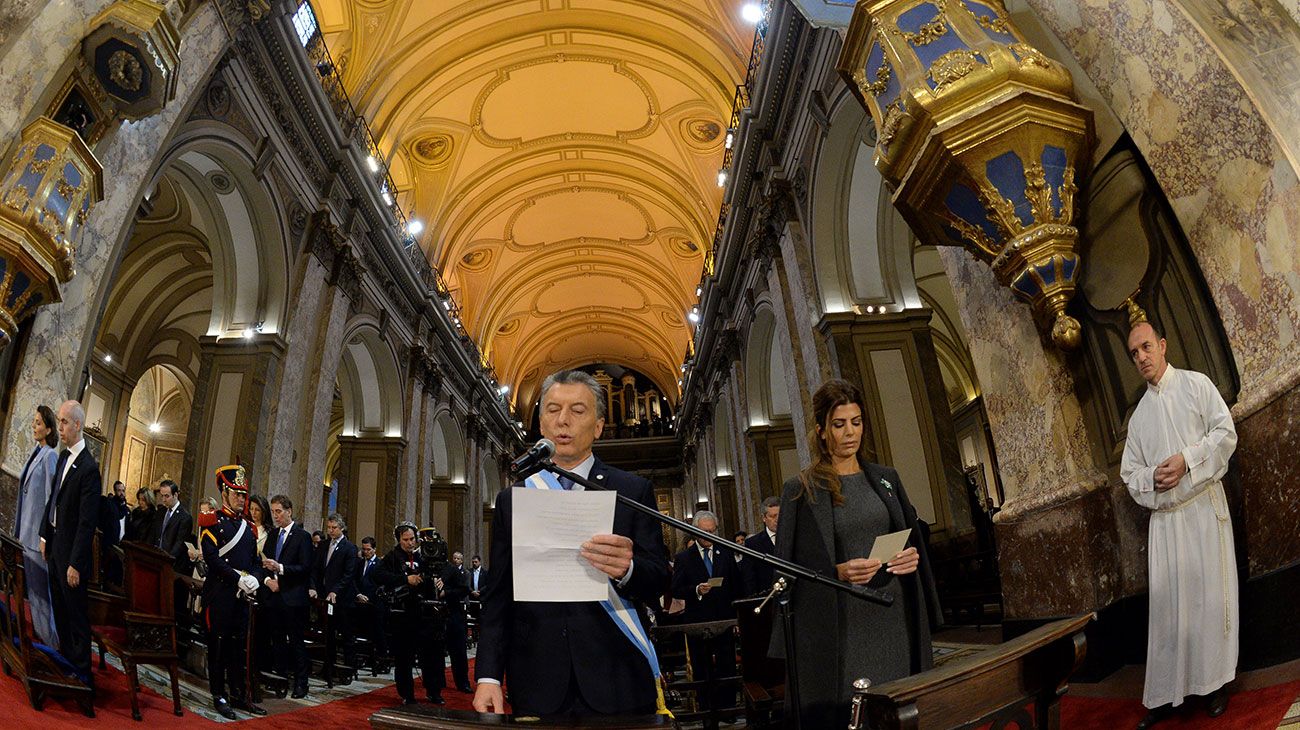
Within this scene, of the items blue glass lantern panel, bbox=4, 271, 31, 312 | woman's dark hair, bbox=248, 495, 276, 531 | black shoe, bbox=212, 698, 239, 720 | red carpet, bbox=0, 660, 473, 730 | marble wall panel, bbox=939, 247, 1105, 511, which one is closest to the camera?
red carpet, bbox=0, 660, 473, 730

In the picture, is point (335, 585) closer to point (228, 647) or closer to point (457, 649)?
point (457, 649)

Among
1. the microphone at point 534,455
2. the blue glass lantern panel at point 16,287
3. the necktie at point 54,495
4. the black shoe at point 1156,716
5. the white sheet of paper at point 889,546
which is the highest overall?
the blue glass lantern panel at point 16,287

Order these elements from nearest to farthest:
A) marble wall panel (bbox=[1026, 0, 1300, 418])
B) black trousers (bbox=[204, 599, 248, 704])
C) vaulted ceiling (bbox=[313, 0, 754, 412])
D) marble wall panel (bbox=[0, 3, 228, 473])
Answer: marble wall panel (bbox=[1026, 0, 1300, 418]), black trousers (bbox=[204, 599, 248, 704]), marble wall panel (bbox=[0, 3, 228, 473]), vaulted ceiling (bbox=[313, 0, 754, 412])

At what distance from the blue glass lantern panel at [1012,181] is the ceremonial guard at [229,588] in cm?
473

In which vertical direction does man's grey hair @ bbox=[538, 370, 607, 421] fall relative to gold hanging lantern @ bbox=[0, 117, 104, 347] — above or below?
below

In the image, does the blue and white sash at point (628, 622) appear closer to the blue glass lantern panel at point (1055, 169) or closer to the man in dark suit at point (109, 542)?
the blue glass lantern panel at point (1055, 169)

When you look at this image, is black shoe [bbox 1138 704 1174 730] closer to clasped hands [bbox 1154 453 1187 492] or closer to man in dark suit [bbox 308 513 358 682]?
clasped hands [bbox 1154 453 1187 492]

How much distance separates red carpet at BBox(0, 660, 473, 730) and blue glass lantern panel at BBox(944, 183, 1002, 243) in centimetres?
Answer: 381

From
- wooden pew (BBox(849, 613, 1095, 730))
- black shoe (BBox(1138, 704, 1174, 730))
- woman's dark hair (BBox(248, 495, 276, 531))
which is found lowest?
black shoe (BBox(1138, 704, 1174, 730))

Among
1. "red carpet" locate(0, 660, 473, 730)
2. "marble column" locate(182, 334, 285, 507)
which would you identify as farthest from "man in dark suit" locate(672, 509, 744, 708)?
"marble column" locate(182, 334, 285, 507)

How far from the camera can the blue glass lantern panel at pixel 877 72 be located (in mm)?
3855

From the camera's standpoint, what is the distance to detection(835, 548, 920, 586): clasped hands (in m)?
2.08

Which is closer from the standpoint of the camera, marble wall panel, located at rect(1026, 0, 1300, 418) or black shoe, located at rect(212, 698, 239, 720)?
marble wall panel, located at rect(1026, 0, 1300, 418)

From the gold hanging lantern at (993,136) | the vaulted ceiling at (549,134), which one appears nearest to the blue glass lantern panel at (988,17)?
the gold hanging lantern at (993,136)
